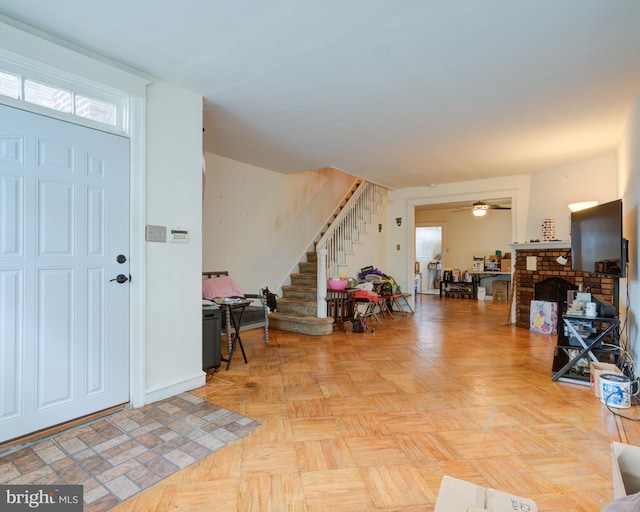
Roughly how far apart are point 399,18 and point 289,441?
272 centimetres

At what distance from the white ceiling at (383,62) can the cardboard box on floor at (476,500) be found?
2396 mm

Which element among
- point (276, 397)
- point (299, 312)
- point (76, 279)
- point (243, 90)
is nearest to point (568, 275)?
point (299, 312)

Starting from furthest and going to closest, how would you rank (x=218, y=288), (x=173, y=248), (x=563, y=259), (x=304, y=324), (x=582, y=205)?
(x=563, y=259), (x=304, y=324), (x=582, y=205), (x=218, y=288), (x=173, y=248)

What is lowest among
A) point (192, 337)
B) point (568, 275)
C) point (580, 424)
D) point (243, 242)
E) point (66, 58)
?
point (580, 424)

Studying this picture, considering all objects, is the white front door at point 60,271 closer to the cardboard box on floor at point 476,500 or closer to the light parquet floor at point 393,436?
the light parquet floor at point 393,436

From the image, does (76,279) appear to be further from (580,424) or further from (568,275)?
(568,275)

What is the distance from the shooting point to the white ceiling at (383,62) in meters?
2.00

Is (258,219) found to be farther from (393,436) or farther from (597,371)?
(597,371)

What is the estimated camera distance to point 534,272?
5730 mm

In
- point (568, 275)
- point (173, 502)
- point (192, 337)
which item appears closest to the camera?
point (173, 502)

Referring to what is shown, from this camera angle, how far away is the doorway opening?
10672 millimetres

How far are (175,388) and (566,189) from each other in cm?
619

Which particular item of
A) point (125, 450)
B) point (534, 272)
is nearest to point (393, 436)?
point (125, 450)

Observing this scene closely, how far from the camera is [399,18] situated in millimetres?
2047
